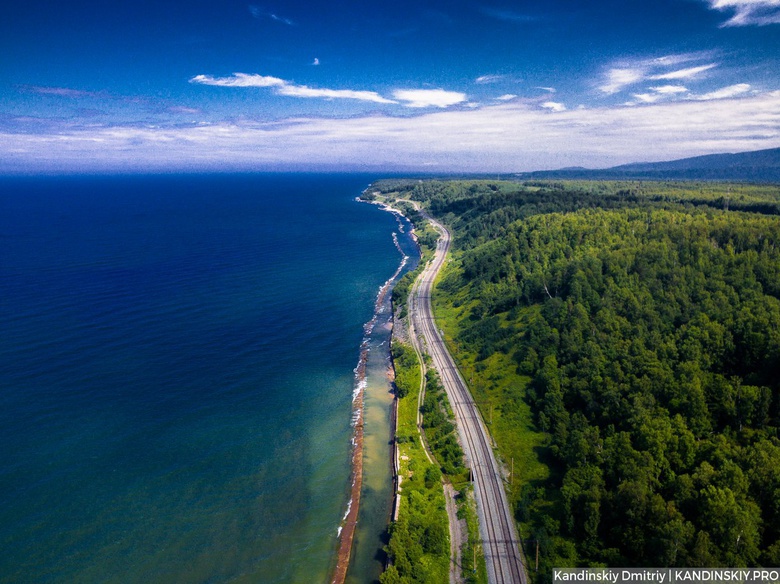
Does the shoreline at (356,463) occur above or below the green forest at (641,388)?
below

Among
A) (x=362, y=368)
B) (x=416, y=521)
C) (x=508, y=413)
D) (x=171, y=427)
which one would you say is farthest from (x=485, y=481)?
(x=171, y=427)

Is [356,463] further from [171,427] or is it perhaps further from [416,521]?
[171,427]

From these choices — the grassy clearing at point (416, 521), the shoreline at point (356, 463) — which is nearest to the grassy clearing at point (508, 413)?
the grassy clearing at point (416, 521)

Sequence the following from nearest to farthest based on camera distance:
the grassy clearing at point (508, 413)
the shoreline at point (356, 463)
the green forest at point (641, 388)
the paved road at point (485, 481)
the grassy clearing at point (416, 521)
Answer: the green forest at point (641, 388) < the grassy clearing at point (416, 521) < the paved road at point (485, 481) < the shoreline at point (356, 463) < the grassy clearing at point (508, 413)

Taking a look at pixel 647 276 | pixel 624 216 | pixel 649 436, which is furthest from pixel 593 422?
pixel 624 216

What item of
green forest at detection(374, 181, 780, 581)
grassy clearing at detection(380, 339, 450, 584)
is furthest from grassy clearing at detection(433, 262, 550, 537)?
grassy clearing at detection(380, 339, 450, 584)

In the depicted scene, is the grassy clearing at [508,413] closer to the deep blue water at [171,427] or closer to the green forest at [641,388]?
the green forest at [641,388]

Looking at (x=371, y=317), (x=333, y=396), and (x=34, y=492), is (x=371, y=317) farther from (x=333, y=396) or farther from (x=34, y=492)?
(x=34, y=492)

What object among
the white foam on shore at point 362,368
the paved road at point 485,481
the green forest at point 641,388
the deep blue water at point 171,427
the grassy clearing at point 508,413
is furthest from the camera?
the white foam on shore at point 362,368
